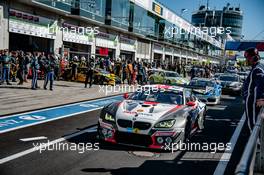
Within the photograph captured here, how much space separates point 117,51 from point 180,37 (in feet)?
96.3

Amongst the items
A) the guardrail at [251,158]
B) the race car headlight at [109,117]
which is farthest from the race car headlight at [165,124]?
the guardrail at [251,158]

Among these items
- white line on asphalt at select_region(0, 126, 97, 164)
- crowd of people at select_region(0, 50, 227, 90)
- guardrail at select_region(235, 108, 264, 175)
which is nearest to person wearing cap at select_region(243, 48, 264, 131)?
guardrail at select_region(235, 108, 264, 175)

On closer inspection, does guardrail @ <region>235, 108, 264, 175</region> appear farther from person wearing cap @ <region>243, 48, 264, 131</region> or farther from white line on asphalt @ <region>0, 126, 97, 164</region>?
white line on asphalt @ <region>0, 126, 97, 164</region>

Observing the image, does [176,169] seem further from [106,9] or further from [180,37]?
[180,37]

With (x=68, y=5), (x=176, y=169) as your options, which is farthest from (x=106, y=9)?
(x=176, y=169)

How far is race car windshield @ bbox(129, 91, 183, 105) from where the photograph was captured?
821cm

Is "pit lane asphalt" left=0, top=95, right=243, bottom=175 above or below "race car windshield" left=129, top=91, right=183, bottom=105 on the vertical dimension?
below

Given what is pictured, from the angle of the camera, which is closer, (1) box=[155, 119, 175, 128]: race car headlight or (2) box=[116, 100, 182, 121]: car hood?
(1) box=[155, 119, 175, 128]: race car headlight

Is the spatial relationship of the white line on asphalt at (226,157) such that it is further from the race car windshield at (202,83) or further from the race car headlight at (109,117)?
the race car windshield at (202,83)

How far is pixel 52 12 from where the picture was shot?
85.5ft

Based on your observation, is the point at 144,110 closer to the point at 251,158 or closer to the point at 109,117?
the point at 109,117

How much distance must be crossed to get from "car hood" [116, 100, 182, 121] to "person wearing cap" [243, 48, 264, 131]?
1739 millimetres

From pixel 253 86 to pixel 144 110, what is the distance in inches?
90.5

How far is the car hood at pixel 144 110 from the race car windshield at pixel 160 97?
34 cm
